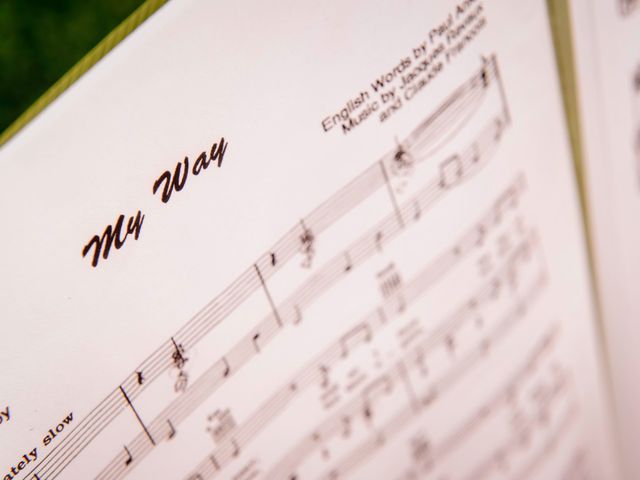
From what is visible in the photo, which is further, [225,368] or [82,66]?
[225,368]

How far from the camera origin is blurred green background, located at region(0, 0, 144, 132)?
A: 0.38 metres

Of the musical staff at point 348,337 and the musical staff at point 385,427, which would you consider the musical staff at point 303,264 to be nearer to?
the musical staff at point 348,337

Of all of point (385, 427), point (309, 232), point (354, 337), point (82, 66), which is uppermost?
point (82, 66)

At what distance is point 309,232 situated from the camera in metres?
0.41

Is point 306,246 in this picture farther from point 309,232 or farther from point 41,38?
point 41,38

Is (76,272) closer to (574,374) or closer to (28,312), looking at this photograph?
(28,312)

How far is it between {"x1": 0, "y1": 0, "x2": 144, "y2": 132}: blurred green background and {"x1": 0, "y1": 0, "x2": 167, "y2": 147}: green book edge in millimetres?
87

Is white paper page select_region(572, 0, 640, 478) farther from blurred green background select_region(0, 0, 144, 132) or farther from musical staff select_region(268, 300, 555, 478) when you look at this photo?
blurred green background select_region(0, 0, 144, 132)

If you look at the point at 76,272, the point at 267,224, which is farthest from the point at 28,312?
the point at 267,224

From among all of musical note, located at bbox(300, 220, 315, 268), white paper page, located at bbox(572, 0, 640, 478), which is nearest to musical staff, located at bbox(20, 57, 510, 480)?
musical note, located at bbox(300, 220, 315, 268)

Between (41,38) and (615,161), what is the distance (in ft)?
1.64

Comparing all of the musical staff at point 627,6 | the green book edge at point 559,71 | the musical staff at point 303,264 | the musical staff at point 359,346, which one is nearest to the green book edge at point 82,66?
the green book edge at point 559,71

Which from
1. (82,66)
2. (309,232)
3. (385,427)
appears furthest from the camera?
(385,427)

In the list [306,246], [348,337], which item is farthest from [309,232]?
[348,337]
